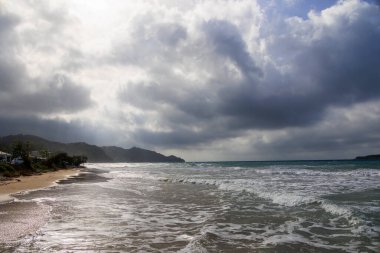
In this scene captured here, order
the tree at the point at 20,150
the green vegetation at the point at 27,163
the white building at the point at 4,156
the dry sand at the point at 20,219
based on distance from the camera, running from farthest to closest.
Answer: the white building at the point at 4,156 → the tree at the point at 20,150 → the green vegetation at the point at 27,163 → the dry sand at the point at 20,219

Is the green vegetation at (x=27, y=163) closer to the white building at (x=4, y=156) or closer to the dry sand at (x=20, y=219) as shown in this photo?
the white building at (x=4, y=156)

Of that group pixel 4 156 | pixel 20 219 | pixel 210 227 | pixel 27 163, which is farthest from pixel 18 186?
pixel 4 156

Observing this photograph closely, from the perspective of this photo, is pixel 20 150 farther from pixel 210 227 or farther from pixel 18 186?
pixel 210 227

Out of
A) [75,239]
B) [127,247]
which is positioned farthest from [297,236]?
[75,239]

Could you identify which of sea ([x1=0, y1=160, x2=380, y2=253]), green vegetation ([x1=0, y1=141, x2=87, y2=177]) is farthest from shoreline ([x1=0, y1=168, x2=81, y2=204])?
green vegetation ([x1=0, y1=141, x2=87, y2=177])

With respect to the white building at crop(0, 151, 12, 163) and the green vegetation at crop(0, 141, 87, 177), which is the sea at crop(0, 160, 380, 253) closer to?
the green vegetation at crop(0, 141, 87, 177)

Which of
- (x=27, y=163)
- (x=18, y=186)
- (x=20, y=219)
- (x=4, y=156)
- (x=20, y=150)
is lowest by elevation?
(x=18, y=186)

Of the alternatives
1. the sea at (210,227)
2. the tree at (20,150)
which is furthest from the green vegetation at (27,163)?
the sea at (210,227)

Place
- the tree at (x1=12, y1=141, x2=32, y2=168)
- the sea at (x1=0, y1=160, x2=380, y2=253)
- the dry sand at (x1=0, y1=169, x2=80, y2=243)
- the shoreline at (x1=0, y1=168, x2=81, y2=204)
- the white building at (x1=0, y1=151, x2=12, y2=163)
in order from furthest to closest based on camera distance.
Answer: the white building at (x1=0, y1=151, x2=12, y2=163)
the tree at (x1=12, y1=141, x2=32, y2=168)
the shoreline at (x1=0, y1=168, x2=81, y2=204)
the dry sand at (x1=0, y1=169, x2=80, y2=243)
the sea at (x1=0, y1=160, x2=380, y2=253)

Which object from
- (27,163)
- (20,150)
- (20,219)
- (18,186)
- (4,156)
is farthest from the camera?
(4,156)

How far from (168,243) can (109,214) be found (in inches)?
231

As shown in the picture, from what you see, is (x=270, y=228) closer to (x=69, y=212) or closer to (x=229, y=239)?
(x=229, y=239)

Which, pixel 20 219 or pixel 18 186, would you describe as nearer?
pixel 20 219

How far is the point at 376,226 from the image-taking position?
39.6 ft
